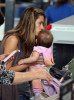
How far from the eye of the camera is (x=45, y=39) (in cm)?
343

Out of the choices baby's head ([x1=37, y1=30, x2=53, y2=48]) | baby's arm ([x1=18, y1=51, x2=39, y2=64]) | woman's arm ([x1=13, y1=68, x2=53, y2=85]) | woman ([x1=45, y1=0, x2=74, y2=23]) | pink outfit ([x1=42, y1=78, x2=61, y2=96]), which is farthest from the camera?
woman ([x1=45, y1=0, x2=74, y2=23])

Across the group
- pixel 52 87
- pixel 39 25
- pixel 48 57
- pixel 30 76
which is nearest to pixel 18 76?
pixel 30 76

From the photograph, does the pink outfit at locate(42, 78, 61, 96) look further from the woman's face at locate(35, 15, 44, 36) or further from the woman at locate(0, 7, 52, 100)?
the woman's face at locate(35, 15, 44, 36)

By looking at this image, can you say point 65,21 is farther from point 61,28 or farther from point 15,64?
point 15,64

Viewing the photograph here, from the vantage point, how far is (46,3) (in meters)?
13.9

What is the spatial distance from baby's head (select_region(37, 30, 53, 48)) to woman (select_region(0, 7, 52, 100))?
6 centimetres

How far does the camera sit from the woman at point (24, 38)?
11.0 ft

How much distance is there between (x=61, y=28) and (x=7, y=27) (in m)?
4.04

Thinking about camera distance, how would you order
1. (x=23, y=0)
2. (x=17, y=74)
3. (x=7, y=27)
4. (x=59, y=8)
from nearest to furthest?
(x=17, y=74), (x=59, y=8), (x=7, y=27), (x=23, y=0)

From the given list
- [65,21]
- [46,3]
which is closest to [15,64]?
[65,21]

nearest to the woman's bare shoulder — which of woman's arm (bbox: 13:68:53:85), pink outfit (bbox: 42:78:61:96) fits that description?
pink outfit (bbox: 42:78:61:96)

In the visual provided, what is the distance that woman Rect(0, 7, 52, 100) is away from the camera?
3340mm

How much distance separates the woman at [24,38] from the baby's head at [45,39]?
6 cm

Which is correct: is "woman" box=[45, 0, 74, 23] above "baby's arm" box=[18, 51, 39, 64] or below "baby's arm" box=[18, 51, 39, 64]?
below
